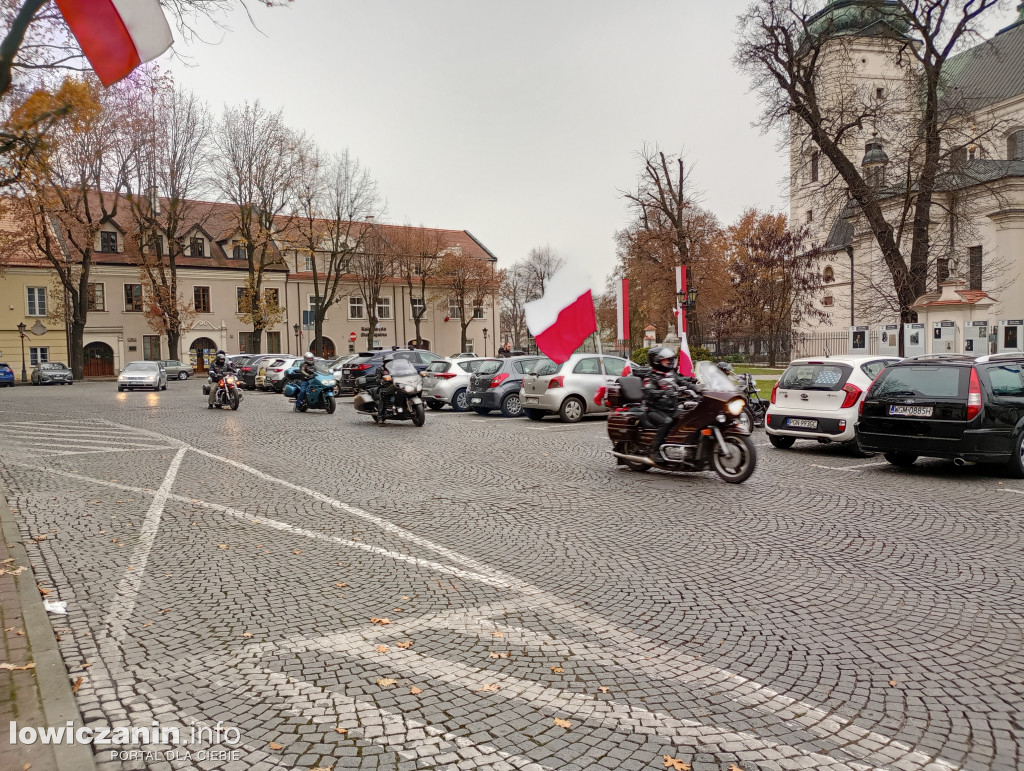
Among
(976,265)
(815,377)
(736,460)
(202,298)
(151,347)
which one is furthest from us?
(202,298)

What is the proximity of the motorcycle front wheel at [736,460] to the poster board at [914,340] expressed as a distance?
18970mm

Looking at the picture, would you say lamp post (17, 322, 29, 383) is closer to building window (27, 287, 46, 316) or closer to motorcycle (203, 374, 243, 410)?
building window (27, 287, 46, 316)

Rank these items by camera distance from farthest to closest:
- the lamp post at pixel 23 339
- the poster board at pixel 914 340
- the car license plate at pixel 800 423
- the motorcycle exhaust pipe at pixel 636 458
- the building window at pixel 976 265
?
the lamp post at pixel 23 339
the building window at pixel 976 265
the poster board at pixel 914 340
the car license plate at pixel 800 423
the motorcycle exhaust pipe at pixel 636 458

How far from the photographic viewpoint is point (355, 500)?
8211mm

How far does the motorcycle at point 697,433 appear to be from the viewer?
8906mm

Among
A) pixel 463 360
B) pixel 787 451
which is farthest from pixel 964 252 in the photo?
pixel 787 451

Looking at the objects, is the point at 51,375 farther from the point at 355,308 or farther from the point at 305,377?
the point at 305,377

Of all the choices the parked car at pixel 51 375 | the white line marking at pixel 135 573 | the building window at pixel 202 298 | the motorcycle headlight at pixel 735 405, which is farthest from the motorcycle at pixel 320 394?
the building window at pixel 202 298

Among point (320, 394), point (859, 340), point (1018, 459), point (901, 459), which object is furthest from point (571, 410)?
point (859, 340)

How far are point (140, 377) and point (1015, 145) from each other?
172ft

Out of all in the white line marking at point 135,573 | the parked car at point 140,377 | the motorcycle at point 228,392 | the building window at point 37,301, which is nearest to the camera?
the white line marking at point 135,573

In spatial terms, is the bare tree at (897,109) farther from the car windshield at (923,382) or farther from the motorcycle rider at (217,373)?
the motorcycle rider at (217,373)

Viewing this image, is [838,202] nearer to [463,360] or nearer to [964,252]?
[463,360]

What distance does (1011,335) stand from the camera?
89.5 feet
